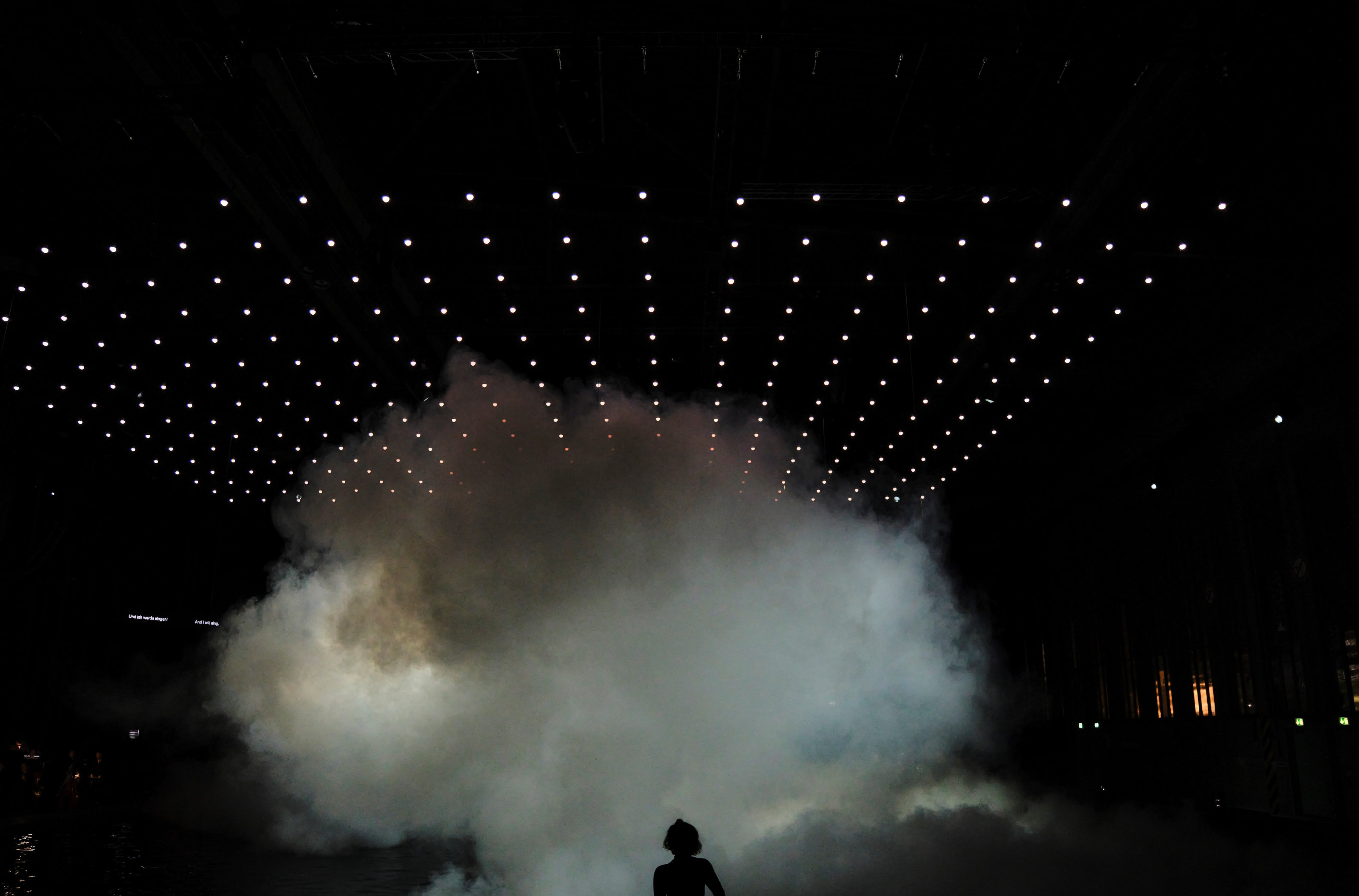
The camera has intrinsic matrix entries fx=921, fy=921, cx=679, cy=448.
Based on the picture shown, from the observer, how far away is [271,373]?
12227mm

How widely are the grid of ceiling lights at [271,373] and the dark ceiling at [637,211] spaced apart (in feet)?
0.20

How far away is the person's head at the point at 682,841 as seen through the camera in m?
→ 4.08

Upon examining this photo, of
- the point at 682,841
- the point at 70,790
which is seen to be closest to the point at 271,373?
the point at 70,790

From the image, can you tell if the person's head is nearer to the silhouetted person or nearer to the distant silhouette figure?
the distant silhouette figure

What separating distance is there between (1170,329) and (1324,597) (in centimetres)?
377

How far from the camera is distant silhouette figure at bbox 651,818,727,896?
4012 mm

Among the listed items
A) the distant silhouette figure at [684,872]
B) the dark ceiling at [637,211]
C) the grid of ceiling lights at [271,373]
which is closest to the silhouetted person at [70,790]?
the dark ceiling at [637,211]

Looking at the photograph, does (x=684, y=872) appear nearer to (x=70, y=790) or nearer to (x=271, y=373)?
(x=271, y=373)

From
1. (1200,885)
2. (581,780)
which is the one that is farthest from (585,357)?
(1200,885)

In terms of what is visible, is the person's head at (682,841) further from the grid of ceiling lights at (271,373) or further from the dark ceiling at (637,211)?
the grid of ceiling lights at (271,373)

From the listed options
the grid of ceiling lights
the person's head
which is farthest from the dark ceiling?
the person's head

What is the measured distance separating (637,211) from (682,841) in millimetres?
6665

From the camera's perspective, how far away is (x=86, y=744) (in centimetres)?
1505

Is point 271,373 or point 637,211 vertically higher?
point 637,211
